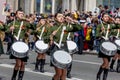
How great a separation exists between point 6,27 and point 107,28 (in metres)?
2.79

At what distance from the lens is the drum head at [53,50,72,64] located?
34.4ft

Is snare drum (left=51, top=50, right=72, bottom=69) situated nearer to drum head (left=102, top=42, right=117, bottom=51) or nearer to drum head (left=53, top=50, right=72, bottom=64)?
drum head (left=53, top=50, right=72, bottom=64)

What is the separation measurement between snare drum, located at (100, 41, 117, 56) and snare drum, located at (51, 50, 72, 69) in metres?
2.59

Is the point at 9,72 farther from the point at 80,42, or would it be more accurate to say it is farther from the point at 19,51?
the point at 80,42

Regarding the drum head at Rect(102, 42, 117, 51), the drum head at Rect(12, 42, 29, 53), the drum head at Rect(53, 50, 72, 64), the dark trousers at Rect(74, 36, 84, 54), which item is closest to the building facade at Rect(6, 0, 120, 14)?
the dark trousers at Rect(74, 36, 84, 54)

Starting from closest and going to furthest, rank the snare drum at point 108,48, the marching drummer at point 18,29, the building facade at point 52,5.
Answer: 1. the marching drummer at point 18,29
2. the snare drum at point 108,48
3. the building facade at point 52,5

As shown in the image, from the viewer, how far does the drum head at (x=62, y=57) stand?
34.4ft

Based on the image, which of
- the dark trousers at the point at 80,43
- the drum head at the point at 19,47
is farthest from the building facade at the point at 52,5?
the drum head at the point at 19,47

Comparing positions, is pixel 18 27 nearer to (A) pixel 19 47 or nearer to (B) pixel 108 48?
(A) pixel 19 47

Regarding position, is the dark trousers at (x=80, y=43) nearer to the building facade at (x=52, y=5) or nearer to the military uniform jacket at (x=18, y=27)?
the building facade at (x=52, y=5)

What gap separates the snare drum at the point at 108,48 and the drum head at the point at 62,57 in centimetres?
258

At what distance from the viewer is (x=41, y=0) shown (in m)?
38.0

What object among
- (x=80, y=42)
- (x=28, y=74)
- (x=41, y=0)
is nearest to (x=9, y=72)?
(x=28, y=74)

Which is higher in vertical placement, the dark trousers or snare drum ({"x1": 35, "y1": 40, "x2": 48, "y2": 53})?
snare drum ({"x1": 35, "y1": 40, "x2": 48, "y2": 53})
